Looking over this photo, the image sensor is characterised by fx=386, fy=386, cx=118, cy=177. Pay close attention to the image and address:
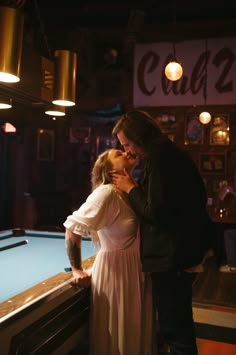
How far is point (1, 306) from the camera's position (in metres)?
1.62

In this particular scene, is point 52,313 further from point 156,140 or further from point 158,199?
point 156,140

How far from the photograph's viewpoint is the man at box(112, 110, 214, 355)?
184 cm

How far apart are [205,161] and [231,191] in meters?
0.81

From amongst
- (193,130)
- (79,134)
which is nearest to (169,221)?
(193,130)

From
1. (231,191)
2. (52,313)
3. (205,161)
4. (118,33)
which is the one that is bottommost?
(52,313)

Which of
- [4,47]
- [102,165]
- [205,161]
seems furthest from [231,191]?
[4,47]

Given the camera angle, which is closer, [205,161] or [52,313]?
[52,313]

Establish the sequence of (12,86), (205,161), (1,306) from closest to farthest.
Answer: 1. (1,306)
2. (12,86)
3. (205,161)

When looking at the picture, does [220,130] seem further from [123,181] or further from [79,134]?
[123,181]

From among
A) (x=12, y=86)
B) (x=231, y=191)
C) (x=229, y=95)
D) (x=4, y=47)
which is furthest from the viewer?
(x=231, y=191)

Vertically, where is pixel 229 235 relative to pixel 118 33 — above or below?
below

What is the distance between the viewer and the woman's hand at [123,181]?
2.01 m

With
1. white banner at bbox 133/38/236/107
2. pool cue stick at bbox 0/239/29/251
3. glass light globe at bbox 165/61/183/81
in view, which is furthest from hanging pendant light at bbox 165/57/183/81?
pool cue stick at bbox 0/239/29/251

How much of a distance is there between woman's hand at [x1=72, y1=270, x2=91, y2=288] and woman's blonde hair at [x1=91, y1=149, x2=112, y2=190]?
481mm
